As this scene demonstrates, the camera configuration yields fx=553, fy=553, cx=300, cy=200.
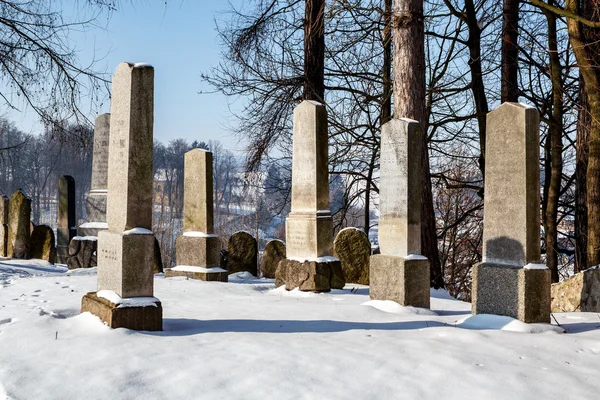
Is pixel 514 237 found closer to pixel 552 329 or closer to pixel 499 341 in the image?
pixel 552 329

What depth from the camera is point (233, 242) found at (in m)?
12.6

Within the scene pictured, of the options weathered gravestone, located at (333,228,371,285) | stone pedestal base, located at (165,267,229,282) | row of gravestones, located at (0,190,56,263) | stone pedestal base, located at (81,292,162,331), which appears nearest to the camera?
stone pedestal base, located at (81,292,162,331)

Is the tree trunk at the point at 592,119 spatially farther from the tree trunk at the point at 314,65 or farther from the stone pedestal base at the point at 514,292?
the tree trunk at the point at 314,65

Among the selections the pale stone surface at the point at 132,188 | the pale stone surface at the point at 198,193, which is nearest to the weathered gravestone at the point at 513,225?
the pale stone surface at the point at 132,188

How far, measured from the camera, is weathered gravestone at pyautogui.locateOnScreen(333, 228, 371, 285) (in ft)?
33.6

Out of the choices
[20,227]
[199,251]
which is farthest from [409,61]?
[20,227]

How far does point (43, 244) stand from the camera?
14.5 m

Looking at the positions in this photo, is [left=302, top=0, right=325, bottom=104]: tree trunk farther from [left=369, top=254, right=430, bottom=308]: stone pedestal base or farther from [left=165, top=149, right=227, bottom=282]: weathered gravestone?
[left=369, top=254, right=430, bottom=308]: stone pedestal base

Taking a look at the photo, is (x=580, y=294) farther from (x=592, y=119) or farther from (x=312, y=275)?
(x=312, y=275)

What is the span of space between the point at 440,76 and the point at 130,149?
942 cm

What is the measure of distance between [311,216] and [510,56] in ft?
20.6

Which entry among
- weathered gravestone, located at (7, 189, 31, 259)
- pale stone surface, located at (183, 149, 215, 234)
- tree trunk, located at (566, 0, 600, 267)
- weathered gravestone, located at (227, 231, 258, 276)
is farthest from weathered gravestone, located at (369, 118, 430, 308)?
weathered gravestone, located at (7, 189, 31, 259)

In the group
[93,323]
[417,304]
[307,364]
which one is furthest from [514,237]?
[93,323]

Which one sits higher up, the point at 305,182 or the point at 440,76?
the point at 440,76
